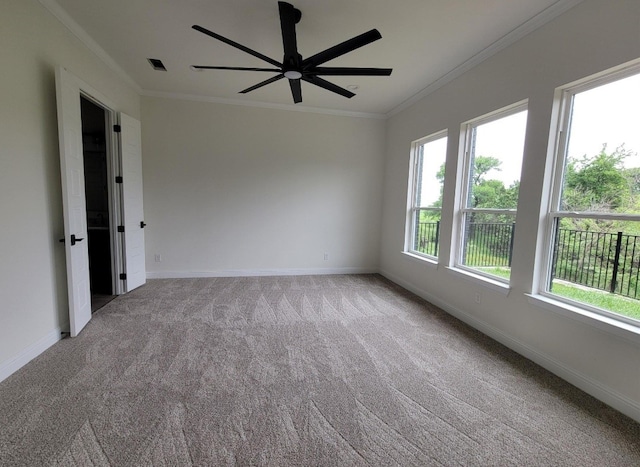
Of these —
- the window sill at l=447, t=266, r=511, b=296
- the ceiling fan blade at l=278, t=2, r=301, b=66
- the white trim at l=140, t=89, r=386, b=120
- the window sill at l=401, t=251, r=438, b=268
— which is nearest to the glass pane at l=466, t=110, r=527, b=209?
the window sill at l=447, t=266, r=511, b=296

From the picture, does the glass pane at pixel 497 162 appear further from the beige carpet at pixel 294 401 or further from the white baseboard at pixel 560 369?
the beige carpet at pixel 294 401

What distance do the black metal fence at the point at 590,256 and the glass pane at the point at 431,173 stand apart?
1.06m

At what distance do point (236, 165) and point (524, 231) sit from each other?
400cm

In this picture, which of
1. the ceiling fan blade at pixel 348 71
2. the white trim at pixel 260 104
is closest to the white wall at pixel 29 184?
the white trim at pixel 260 104

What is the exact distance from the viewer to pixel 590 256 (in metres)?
2.11

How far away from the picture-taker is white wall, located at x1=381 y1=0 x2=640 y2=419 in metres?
1.83

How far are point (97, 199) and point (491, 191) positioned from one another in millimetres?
5291

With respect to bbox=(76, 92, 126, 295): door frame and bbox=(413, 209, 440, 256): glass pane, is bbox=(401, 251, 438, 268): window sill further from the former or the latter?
bbox=(76, 92, 126, 295): door frame

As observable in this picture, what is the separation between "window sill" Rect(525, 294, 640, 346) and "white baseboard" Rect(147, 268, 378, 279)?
10.00ft

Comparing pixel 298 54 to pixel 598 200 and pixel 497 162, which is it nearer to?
pixel 497 162

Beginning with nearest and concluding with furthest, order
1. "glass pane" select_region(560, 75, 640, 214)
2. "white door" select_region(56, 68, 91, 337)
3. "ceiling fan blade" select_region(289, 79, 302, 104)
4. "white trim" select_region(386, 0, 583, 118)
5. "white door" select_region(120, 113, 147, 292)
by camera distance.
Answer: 1. "glass pane" select_region(560, 75, 640, 214)
2. "white trim" select_region(386, 0, 583, 118)
3. "white door" select_region(56, 68, 91, 337)
4. "ceiling fan blade" select_region(289, 79, 302, 104)
5. "white door" select_region(120, 113, 147, 292)

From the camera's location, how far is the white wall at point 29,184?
1.96 metres

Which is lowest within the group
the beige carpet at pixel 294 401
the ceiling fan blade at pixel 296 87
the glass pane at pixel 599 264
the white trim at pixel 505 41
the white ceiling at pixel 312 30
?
the beige carpet at pixel 294 401

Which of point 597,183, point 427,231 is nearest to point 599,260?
point 597,183
